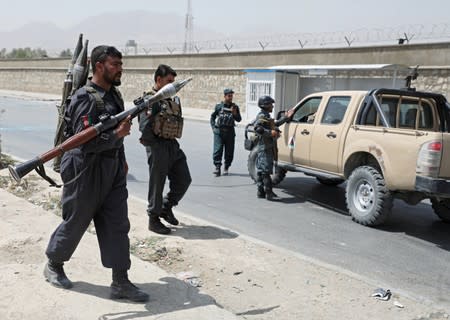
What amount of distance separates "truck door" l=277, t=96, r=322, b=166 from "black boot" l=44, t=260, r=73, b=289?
4.98m

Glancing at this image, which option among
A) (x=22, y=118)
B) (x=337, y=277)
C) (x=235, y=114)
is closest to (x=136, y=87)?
(x=22, y=118)

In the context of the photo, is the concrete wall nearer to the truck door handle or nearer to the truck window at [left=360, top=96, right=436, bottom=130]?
the truck window at [left=360, top=96, right=436, bottom=130]

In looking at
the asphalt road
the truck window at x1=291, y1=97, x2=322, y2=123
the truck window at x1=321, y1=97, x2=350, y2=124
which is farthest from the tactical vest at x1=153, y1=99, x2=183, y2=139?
the truck window at x1=291, y1=97, x2=322, y2=123

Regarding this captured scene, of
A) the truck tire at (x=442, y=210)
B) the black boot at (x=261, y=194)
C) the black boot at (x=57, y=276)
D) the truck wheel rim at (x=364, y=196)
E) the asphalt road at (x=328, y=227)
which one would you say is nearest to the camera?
the black boot at (x=57, y=276)

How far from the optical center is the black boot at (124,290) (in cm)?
403

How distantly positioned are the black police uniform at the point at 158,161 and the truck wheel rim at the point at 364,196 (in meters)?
2.54

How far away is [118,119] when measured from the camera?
386 centimetres

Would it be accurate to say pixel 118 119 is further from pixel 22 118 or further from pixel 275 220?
pixel 22 118

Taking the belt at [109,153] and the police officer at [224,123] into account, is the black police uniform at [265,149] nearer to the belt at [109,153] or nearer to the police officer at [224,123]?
the police officer at [224,123]

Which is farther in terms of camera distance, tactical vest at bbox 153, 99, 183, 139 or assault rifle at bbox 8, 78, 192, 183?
tactical vest at bbox 153, 99, 183, 139

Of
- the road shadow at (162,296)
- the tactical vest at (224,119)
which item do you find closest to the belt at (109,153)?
the road shadow at (162,296)

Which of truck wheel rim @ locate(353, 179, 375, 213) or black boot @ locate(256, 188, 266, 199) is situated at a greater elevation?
truck wheel rim @ locate(353, 179, 375, 213)

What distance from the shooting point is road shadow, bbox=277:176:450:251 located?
698cm

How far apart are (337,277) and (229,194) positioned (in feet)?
13.3
